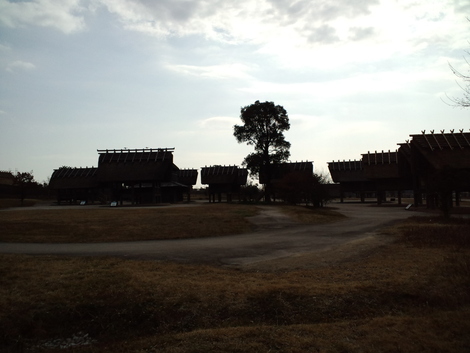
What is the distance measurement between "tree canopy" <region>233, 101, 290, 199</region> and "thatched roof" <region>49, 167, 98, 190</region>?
24626 millimetres

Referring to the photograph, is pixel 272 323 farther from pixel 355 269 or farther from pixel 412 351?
pixel 355 269

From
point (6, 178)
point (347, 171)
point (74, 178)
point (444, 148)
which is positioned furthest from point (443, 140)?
point (6, 178)

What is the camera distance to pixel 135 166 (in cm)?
4925

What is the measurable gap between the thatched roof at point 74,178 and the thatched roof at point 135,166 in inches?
255

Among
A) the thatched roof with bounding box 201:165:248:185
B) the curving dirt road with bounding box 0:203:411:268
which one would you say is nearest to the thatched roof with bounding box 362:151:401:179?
the thatched roof with bounding box 201:165:248:185

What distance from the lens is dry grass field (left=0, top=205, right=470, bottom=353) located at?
677cm

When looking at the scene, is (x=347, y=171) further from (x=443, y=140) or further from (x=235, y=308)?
(x=235, y=308)

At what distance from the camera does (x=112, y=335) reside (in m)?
A: 7.72

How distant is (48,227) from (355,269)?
56.6 ft

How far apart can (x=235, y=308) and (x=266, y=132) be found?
39.5m

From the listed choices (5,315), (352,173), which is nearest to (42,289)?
(5,315)

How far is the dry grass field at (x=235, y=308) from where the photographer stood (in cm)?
677

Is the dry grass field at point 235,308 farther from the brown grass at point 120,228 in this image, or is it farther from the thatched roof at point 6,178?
the thatched roof at point 6,178

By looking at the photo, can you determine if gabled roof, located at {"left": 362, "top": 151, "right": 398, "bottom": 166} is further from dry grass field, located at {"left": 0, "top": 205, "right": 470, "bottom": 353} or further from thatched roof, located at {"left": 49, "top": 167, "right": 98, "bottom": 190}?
dry grass field, located at {"left": 0, "top": 205, "right": 470, "bottom": 353}
